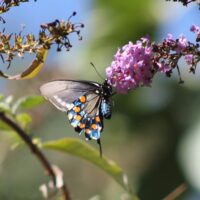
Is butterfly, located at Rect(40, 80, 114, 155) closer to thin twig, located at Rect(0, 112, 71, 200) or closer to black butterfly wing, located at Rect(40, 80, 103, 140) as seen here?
black butterfly wing, located at Rect(40, 80, 103, 140)

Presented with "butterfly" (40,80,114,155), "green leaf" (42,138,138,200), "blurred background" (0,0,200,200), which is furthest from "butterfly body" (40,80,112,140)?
"blurred background" (0,0,200,200)

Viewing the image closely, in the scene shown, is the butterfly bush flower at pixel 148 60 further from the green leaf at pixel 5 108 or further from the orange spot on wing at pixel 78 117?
the green leaf at pixel 5 108

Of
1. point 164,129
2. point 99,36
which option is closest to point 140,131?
point 164,129

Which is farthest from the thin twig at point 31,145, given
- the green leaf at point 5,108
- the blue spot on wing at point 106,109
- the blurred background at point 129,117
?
the blurred background at point 129,117

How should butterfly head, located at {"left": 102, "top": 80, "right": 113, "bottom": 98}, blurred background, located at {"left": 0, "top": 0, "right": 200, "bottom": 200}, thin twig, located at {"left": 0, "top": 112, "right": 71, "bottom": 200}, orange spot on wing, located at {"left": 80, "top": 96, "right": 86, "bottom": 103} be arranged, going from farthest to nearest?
blurred background, located at {"left": 0, "top": 0, "right": 200, "bottom": 200}
orange spot on wing, located at {"left": 80, "top": 96, "right": 86, "bottom": 103}
butterfly head, located at {"left": 102, "top": 80, "right": 113, "bottom": 98}
thin twig, located at {"left": 0, "top": 112, "right": 71, "bottom": 200}

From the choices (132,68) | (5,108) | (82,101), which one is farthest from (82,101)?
(132,68)

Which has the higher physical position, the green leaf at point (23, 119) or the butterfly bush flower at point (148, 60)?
the butterfly bush flower at point (148, 60)

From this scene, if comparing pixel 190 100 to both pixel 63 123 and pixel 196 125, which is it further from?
pixel 63 123
